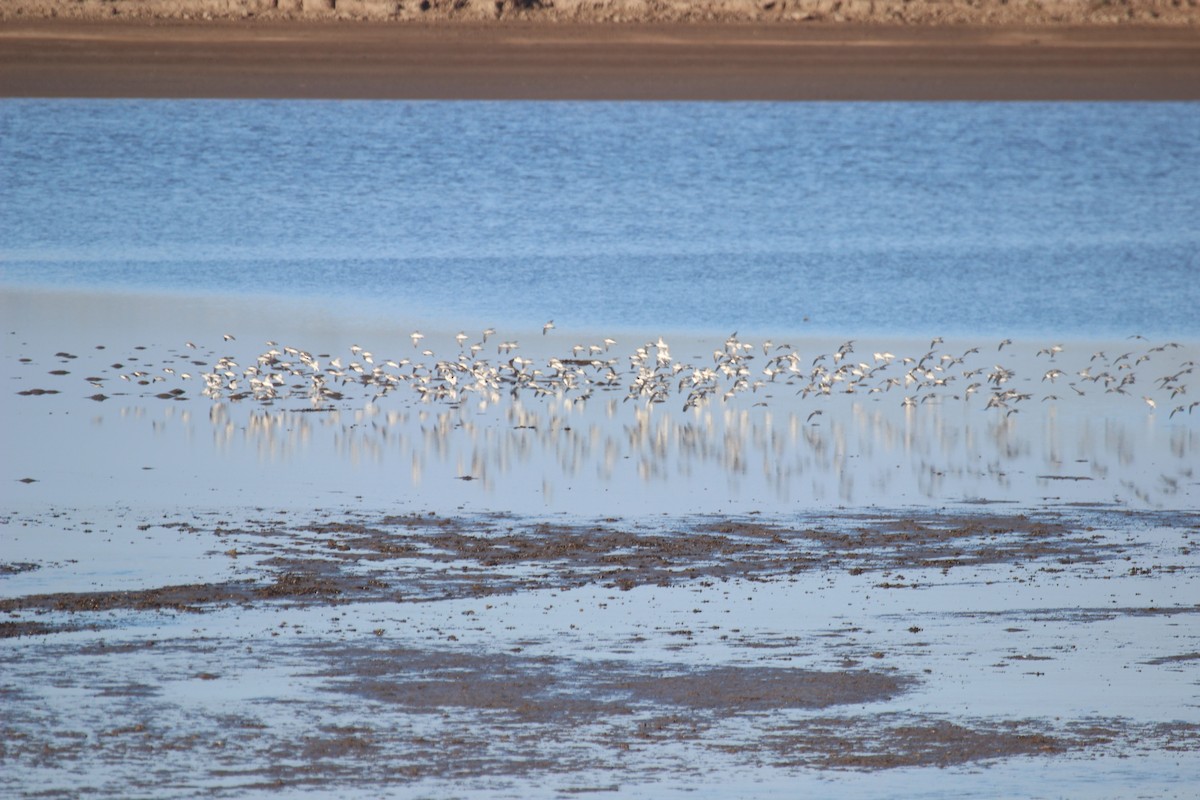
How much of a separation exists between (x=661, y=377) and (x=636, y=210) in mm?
10897

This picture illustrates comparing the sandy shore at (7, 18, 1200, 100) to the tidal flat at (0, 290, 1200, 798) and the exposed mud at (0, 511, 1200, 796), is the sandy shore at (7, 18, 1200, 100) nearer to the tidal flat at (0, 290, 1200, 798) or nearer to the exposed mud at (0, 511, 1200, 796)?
the tidal flat at (0, 290, 1200, 798)

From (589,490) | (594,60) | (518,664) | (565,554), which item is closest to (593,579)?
(565,554)

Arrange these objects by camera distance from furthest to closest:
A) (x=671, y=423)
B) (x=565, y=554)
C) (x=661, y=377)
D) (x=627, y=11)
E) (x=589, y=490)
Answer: (x=627, y=11), (x=661, y=377), (x=671, y=423), (x=589, y=490), (x=565, y=554)

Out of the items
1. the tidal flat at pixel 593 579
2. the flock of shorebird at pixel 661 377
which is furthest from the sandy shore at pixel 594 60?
the tidal flat at pixel 593 579

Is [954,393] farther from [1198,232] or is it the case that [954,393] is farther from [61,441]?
[1198,232]

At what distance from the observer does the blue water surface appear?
1942cm

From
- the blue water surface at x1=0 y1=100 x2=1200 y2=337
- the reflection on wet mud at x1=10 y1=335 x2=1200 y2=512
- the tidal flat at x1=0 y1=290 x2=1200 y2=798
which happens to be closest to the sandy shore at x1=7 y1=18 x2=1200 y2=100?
the blue water surface at x1=0 y1=100 x2=1200 y2=337

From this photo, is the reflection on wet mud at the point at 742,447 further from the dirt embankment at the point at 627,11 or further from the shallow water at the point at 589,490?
the dirt embankment at the point at 627,11

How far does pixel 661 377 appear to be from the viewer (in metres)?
14.3

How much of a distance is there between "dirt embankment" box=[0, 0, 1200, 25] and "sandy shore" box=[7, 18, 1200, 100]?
211mm

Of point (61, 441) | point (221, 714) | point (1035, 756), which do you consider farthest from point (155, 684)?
point (61, 441)

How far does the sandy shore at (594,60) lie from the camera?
1152 inches

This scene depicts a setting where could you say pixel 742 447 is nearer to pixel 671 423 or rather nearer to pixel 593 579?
pixel 671 423

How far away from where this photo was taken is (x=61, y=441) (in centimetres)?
1209
